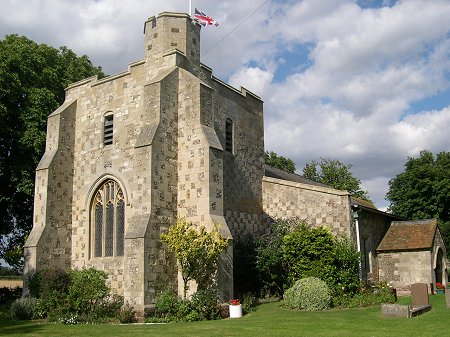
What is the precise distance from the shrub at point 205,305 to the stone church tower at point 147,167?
130 centimetres

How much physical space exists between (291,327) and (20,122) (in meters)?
19.6

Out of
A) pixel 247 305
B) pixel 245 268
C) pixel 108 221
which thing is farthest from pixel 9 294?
pixel 247 305

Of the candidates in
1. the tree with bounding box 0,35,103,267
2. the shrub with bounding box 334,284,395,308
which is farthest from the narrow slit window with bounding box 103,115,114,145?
the shrub with bounding box 334,284,395,308

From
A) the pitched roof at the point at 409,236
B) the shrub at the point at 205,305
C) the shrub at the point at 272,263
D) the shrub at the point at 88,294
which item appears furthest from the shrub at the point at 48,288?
the pitched roof at the point at 409,236

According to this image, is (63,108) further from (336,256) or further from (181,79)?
(336,256)

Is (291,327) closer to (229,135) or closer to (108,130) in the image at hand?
(229,135)

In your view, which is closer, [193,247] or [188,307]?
[188,307]

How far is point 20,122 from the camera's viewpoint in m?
26.7

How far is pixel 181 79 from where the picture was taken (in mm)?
21438

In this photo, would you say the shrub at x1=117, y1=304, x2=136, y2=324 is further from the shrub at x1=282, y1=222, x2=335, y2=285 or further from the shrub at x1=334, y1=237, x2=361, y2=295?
the shrub at x1=334, y1=237, x2=361, y2=295

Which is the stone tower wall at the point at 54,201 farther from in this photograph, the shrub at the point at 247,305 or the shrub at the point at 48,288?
the shrub at the point at 247,305

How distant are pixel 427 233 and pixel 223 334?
16256 mm

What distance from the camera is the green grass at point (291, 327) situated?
12992mm

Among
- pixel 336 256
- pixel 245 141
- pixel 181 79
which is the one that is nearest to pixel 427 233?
pixel 336 256
